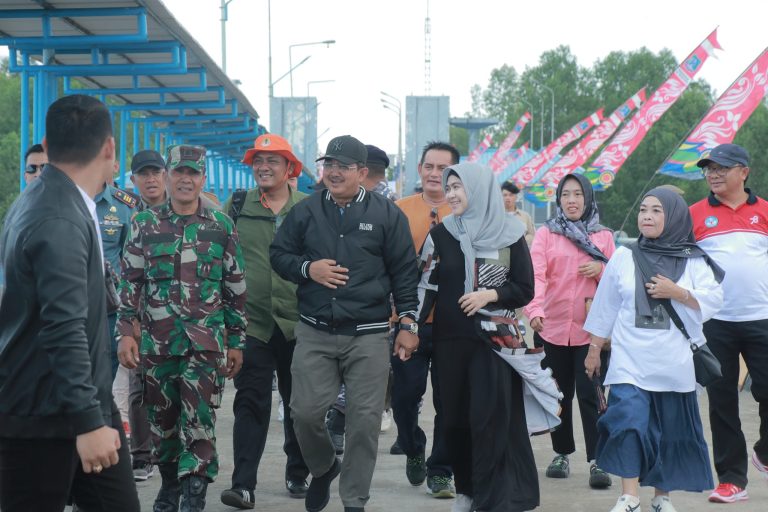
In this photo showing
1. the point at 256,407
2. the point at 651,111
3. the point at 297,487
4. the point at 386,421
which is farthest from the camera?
the point at 651,111

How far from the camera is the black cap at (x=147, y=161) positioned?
779 cm

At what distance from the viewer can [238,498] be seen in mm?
6680

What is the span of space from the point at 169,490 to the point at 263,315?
3.90 feet

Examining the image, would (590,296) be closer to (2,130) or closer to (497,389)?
(497,389)

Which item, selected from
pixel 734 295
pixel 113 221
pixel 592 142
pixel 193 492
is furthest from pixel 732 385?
pixel 592 142

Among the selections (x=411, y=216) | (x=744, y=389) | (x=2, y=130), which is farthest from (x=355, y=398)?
(x=2, y=130)

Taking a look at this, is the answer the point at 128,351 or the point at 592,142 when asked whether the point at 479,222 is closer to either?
the point at 128,351

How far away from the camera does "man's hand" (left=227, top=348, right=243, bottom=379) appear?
6.57 m

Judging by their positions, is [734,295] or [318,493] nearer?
[318,493]

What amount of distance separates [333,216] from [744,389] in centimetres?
728

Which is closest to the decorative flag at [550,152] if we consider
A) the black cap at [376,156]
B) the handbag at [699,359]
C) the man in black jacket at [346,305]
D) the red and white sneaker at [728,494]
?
the black cap at [376,156]

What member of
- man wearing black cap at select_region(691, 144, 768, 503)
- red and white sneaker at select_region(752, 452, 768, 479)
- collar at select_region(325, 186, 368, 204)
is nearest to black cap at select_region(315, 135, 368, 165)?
collar at select_region(325, 186, 368, 204)

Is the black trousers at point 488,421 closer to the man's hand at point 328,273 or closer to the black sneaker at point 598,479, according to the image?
the man's hand at point 328,273

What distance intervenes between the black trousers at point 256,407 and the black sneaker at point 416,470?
2.30 feet
